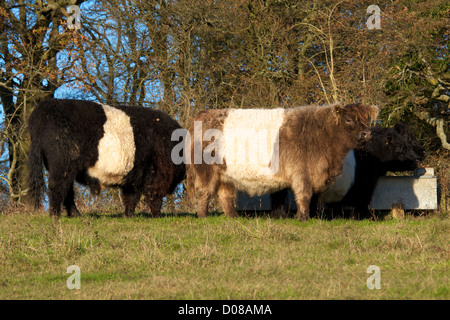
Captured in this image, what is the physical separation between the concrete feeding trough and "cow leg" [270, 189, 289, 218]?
517 mm

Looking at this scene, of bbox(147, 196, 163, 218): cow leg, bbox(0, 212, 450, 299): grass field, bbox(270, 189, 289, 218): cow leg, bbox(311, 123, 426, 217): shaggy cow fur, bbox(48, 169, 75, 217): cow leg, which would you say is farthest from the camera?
bbox(270, 189, 289, 218): cow leg

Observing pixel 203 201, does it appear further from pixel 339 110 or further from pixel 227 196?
pixel 339 110

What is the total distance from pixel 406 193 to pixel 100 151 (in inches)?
243

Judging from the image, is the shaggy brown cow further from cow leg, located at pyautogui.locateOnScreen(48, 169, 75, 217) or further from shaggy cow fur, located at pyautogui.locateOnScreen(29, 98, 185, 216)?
cow leg, located at pyautogui.locateOnScreen(48, 169, 75, 217)

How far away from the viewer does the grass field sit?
5.68 m

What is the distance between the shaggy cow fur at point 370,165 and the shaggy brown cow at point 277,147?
2.86ft

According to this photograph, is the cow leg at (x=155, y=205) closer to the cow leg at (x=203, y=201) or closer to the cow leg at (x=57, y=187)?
the cow leg at (x=203, y=201)

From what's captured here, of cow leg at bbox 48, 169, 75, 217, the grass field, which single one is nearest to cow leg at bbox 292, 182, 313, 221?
the grass field

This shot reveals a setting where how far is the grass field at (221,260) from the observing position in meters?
5.68

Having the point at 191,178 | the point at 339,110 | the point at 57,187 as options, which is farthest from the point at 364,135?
the point at 57,187

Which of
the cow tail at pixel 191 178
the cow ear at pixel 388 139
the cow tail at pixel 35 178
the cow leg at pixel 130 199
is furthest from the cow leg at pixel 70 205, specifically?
the cow ear at pixel 388 139

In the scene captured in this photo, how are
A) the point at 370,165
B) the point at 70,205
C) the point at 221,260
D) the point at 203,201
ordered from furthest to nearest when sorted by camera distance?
the point at 370,165 → the point at 203,201 → the point at 70,205 → the point at 221,260

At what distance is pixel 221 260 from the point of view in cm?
701
